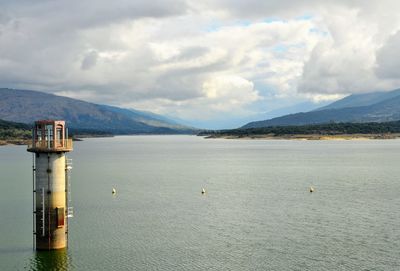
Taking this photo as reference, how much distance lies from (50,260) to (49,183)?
751cm

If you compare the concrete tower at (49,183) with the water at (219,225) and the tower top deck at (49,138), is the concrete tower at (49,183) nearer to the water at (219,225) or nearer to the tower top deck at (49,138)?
the tower top deck at (49,138)

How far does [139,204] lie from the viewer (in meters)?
82.2

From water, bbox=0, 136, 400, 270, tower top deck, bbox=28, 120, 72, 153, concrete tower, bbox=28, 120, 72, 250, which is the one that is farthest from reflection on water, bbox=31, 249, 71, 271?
tower top deck, bbox=28, 120, 72, 153

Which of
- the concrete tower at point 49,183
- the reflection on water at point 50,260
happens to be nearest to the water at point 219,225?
the reflection on water at point 50,260

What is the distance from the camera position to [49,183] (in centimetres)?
4662

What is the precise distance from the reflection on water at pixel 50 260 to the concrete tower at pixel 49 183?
0.58 metres

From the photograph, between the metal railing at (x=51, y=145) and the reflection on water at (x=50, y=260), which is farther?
the metal railing at (x=51, y=145)

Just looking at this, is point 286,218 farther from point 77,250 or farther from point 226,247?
point 77,250

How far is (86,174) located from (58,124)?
88.6 meters

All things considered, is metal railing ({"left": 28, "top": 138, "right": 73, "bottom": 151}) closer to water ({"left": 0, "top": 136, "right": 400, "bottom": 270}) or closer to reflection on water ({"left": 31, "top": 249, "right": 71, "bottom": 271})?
reflection on water ({"left": 31, "top": 249, "right": 71, "bottom": 271})

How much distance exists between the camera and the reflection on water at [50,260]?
46125 millimetres

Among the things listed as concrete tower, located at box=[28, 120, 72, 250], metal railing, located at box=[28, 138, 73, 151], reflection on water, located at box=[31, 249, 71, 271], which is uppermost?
metal railing, located at box=[28, 138, 73, 151]

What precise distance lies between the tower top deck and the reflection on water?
10.1 m

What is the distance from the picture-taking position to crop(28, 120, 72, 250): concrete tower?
46625mm
